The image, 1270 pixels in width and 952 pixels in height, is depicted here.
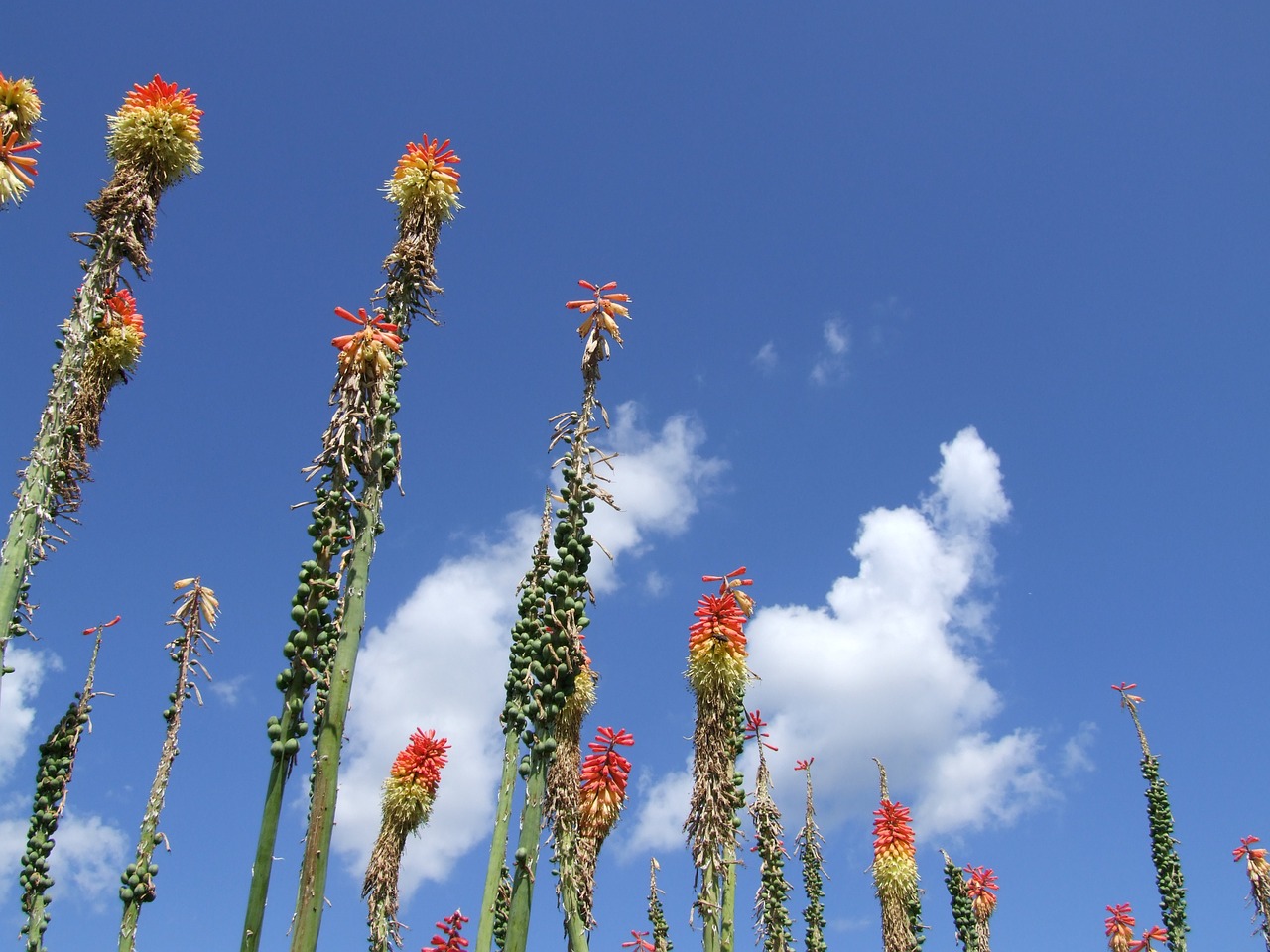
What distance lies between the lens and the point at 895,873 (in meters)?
19.5

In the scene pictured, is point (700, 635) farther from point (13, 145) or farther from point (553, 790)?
point (13, 145)

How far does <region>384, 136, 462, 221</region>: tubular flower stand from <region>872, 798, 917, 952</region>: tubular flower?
16518 millimetres

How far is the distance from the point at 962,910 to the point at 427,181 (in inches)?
952

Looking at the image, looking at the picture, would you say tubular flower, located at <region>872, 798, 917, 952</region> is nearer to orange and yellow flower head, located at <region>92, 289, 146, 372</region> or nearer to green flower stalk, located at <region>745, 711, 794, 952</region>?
green flower stalk, located at <region>745, 711, 794, 952</region>

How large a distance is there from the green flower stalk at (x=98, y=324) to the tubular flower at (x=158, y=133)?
14mm

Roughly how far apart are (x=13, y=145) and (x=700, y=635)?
1243 centimetres

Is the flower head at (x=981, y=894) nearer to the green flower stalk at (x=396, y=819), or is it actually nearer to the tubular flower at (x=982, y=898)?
the tubular flower at (x=982, y=898)

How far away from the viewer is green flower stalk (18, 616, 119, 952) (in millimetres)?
13305

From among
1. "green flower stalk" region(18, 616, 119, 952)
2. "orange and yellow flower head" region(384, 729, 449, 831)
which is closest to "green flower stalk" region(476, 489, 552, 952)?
"orange and yellow flower head" region(384, 729, 449, 831)

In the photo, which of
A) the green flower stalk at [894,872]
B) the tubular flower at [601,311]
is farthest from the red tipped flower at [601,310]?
the green flower stalk at [894,872]

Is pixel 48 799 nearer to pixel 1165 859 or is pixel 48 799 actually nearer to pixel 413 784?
pixel 413 784

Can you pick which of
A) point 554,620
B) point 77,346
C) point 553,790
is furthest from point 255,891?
point 77,346

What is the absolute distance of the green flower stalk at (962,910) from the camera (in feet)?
82.2

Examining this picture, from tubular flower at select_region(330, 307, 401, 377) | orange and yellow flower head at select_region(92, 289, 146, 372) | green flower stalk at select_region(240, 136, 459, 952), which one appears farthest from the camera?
orange and yellow flower head at select_region(92, 289, 146, 372)
